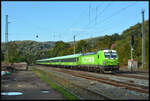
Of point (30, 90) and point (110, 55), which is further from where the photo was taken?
point (110, 55)

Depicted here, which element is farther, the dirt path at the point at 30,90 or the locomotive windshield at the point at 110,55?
the locomotive windshield at the point at 110,55

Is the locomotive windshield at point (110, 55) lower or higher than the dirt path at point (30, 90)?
higher

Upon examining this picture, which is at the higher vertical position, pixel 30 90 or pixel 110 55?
pixel 110 55

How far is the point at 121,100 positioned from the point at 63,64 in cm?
4645

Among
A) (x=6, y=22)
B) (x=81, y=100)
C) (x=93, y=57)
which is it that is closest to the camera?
(x=81, y=100)

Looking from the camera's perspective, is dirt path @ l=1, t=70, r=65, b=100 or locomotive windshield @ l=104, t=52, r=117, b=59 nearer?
dirt path @ l=1, t=70, r=65, b=100

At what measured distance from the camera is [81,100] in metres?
9.22

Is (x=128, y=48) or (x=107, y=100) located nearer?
(x=107, y=100)

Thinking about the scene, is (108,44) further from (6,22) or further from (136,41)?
(6,22)

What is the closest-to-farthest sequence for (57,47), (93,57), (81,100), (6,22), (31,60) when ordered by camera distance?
1. (81,100)
2. (93,57)
3. (6,22)
4. (57,47)
5. (31,60)

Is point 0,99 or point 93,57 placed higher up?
point 93,57

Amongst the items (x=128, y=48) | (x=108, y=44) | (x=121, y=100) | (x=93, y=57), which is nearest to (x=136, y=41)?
(x=128, y=48)

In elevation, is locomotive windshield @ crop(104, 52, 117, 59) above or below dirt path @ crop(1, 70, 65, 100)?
above

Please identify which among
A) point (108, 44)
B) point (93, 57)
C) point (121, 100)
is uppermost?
point (108, 44)
